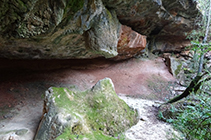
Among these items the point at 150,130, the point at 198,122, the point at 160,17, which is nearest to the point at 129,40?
the point at 160,17

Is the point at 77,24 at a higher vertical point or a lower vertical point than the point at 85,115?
higher

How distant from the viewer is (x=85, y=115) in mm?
3875

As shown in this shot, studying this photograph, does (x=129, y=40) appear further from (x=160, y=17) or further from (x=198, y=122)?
(x=198, y=122)

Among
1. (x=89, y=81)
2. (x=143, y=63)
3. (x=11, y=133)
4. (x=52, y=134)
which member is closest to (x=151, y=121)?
(x=52, y=134)

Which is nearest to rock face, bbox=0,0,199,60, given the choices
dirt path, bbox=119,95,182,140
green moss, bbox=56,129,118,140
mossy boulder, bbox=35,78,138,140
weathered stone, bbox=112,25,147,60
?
weathered stone, bbox=112,25,147,60

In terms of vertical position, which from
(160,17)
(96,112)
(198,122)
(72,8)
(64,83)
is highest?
(160,17)

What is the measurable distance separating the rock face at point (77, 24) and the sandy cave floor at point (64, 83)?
1.38 meters

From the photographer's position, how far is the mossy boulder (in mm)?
3164

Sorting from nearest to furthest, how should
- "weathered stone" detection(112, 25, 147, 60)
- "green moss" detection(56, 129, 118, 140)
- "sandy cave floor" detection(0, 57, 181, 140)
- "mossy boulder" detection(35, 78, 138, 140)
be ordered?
1. "green moss" detection(56, 129, 118, 140)
2. "mossy boulder" detection(35, 78, 138, 140)
3. "sandy cave floor" detection(0, 57, 181, 140)
4. "weathered stone" detection(112, 25, 147, 60)

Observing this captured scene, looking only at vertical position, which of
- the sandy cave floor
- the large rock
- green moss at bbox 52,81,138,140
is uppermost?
the large rock

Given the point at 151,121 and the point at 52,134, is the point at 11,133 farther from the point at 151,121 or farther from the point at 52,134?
the point at 151,121

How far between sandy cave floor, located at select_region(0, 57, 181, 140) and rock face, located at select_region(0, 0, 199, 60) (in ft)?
4.52

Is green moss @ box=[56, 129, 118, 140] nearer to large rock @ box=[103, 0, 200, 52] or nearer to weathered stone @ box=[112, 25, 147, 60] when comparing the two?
large rock @ box=[103, 0, 200, 52]

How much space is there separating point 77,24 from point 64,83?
4354mm
